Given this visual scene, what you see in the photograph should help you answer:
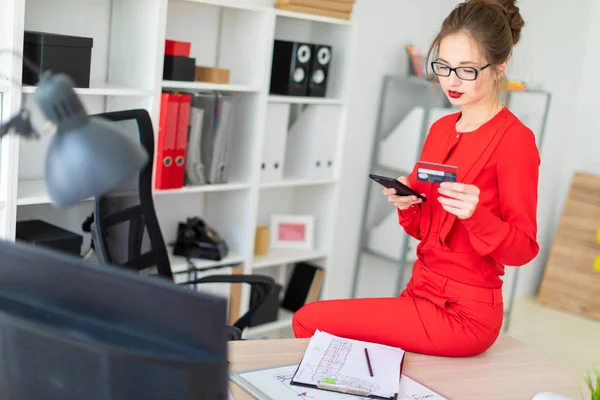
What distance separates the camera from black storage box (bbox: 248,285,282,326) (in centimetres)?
358

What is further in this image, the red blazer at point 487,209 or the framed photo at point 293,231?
the framed photo at point 293,231

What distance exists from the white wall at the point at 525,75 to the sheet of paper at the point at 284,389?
94.7 inches

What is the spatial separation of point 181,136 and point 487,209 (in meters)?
1.49

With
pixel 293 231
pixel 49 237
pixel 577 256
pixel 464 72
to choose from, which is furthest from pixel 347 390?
pixel 577 256

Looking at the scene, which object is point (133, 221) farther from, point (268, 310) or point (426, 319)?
point (268, 310)

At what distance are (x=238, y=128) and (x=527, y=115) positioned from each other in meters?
1.84

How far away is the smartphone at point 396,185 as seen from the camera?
75.8 inches

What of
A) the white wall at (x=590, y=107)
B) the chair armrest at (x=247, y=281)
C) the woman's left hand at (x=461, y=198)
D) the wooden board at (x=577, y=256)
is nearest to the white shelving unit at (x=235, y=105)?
the chair armrest at (x=247, y=281)

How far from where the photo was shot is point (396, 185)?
1.95 metres

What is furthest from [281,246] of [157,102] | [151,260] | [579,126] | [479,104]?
[579,126]

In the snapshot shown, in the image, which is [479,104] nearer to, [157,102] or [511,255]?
[511,255]

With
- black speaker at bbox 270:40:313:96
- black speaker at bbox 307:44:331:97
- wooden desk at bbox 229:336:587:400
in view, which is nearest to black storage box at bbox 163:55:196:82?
black speaker at bbox 270:40:313:96

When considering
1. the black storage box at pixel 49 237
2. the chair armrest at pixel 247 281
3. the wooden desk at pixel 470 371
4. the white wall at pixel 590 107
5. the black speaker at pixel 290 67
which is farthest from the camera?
the white wall at pixel 590 107

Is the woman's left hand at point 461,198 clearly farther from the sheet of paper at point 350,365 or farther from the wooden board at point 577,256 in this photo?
the wooden board at point 577,256
